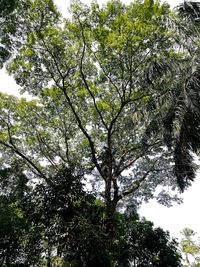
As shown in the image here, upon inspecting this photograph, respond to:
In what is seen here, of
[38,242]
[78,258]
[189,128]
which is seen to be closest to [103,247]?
[78,258]

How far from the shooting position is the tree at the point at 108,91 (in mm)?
8664

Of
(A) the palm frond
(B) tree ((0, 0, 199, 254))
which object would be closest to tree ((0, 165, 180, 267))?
(B) tree ((0, 0, 199, 254))

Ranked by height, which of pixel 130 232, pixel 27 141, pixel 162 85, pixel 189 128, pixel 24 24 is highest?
pixel 24 24

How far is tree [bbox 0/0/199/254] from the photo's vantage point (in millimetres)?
8664

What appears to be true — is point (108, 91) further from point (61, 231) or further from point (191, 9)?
point (61, 231)

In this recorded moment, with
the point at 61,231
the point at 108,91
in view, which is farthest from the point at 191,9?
the point at 61,231

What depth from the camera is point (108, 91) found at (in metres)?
12.1

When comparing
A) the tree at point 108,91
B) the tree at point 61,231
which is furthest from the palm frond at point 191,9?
the tree at point 61,231

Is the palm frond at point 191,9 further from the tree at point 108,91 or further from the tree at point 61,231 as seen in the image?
the tree at point 61,231

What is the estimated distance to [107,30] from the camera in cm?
1031

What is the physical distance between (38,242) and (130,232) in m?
5.80

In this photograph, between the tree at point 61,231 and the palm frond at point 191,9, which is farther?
the palm frond at point 191,9

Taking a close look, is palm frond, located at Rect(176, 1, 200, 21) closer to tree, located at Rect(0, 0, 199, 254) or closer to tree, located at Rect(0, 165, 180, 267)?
tree, located at Rect(0, 0, 199, 254)

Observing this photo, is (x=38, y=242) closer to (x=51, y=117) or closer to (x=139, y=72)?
(x=51, y=117)
